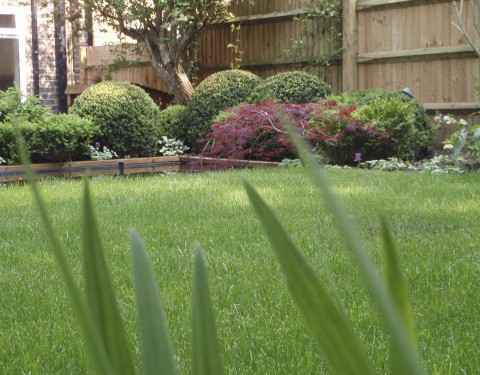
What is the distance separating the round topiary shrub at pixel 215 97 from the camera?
11.7 m

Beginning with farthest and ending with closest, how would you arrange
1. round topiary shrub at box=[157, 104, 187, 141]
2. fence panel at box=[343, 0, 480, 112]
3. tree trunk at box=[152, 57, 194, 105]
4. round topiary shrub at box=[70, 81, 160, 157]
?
tree trunk at box=[152, 57, 194, 105] → round topiary shrub at box=[157, 104, 187, 141] → round topiary shrub at box=[70, 81, 160, 157] → fence panel at box=[343, 0, 480, 112]

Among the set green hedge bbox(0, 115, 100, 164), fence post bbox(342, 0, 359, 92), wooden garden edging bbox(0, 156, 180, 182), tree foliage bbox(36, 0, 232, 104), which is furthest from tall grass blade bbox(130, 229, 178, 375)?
tree foliage bbox(36, 0, 232, 104)

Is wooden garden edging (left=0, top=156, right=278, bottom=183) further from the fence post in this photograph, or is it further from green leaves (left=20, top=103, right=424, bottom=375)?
green leaves (left=20, top=103, right=424, bottom=375)

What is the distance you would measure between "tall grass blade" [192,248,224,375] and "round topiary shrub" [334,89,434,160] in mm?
9074

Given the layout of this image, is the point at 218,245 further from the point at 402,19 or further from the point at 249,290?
the point at 402,19

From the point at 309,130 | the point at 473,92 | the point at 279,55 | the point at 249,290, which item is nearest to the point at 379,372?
the point at 249,290

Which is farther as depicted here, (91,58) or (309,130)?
(91,58)

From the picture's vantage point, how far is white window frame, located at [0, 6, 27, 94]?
47.4 feet

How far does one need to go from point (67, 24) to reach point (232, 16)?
13.6 feet

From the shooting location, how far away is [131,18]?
1309 centimetres

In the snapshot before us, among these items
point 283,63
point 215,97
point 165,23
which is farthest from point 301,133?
point 165,23

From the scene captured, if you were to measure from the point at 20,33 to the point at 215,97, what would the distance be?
522cm

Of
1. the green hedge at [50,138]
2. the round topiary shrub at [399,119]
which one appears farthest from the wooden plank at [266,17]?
the green hedge at [50,138]

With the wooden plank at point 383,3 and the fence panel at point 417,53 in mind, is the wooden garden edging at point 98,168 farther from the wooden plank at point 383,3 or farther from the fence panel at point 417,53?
the wooden plank at point 383,3
